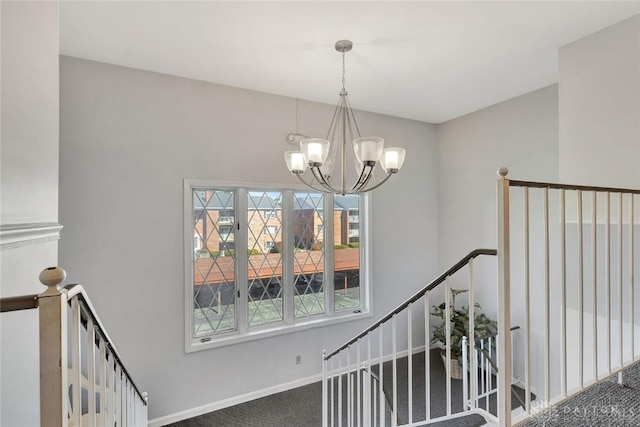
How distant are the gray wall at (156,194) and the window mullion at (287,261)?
28 centimetres

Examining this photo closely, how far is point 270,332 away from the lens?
3.51 meters

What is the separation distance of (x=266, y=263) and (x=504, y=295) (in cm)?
265

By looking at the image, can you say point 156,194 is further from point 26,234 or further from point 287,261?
point 26,234

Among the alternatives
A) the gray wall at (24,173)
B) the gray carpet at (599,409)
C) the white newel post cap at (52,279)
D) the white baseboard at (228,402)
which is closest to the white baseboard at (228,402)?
the white baseboard at (228,402)

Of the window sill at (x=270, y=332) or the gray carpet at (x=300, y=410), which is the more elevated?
the window sill at (x=270, y=332)

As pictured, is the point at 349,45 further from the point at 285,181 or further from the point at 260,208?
the point at 260,208

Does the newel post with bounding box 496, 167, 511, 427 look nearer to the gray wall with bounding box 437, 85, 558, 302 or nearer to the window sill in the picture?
the window sill

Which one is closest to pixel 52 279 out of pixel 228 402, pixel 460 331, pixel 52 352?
pixel 52 352

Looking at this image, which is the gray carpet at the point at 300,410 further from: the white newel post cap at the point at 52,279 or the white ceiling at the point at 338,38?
the white ceiling at the point at 338,38

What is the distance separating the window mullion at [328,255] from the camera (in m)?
3.93

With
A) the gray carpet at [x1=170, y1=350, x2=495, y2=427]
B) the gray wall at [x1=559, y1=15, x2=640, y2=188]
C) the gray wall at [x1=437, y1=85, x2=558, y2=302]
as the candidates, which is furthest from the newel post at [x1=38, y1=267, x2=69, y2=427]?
the gray wall at [x1=437, y1=85, x2=558, y2=302]

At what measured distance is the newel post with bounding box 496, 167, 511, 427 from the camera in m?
1.33

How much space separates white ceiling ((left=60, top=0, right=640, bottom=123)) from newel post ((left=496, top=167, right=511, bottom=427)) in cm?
148

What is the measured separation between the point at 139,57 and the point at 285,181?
5.80 ft
